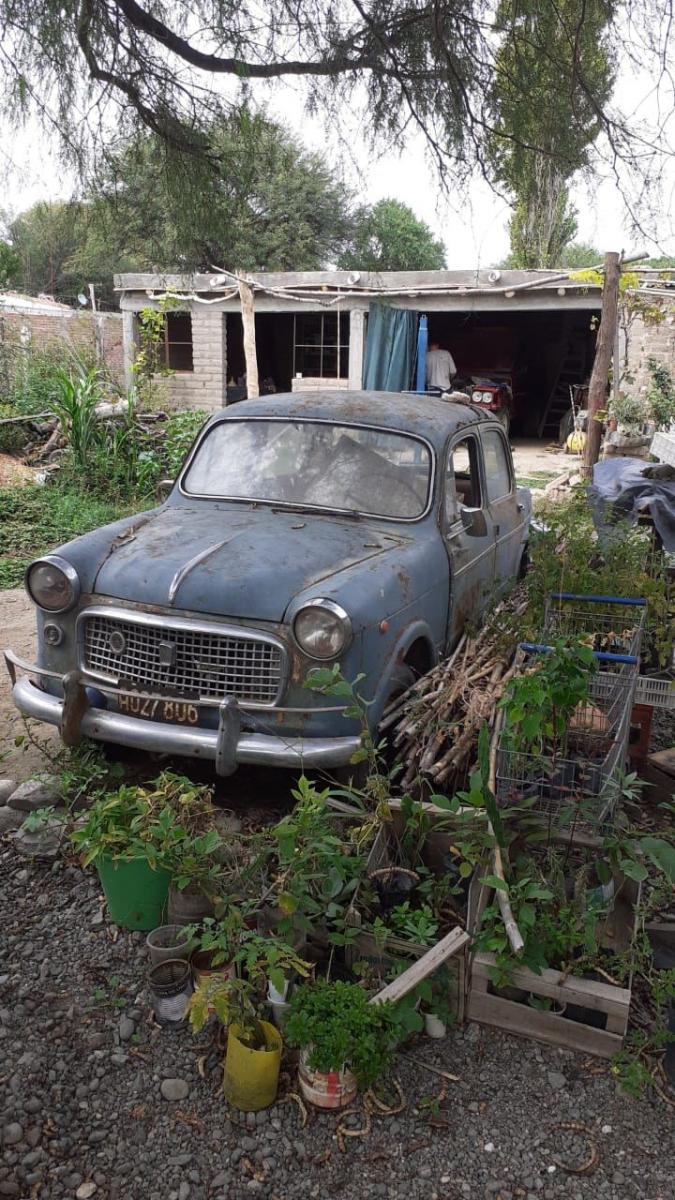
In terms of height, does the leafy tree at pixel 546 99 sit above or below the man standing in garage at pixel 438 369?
above

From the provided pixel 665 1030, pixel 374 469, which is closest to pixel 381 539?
pixel 374 469

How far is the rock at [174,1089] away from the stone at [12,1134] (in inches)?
14.4

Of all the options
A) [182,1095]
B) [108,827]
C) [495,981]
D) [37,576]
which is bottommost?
[182,1095]

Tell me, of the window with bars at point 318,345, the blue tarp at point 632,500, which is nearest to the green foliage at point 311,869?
the blue tarp at point 632,500

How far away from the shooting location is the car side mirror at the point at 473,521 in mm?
4445

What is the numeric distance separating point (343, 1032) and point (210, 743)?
4.31 ft

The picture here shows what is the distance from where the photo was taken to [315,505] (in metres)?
4.30

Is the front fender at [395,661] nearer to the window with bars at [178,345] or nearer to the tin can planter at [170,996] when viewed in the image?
the tin can planter at [170,996]

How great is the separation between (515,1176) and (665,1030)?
62cm

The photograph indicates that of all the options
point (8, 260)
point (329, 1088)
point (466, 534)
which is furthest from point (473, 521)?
point (8, 260)

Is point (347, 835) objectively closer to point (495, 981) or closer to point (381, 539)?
point (495, 981)

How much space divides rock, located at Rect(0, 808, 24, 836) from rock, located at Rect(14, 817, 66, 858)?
203mm

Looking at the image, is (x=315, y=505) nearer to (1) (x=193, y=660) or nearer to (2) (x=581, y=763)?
(1) (x=193, y=660)

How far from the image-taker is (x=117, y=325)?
2025 centimetres
